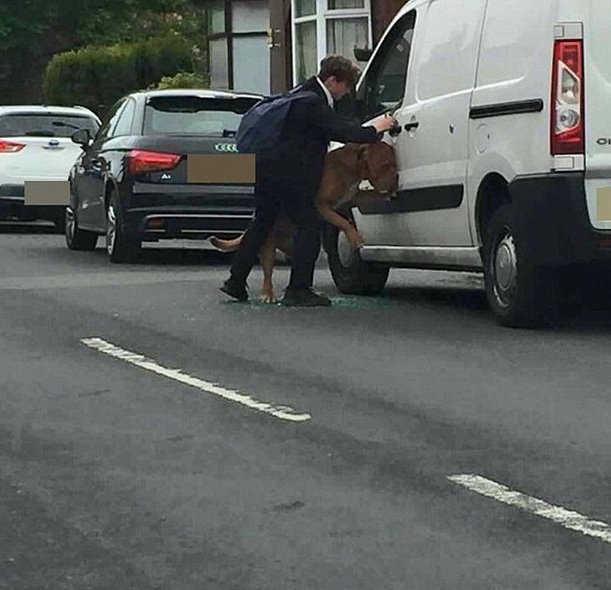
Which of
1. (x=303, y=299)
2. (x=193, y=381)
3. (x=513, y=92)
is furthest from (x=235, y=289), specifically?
(x=193, y=381)

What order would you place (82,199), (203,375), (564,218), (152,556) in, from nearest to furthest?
(152,556) → (203,375) → (564,218) → (82,199)

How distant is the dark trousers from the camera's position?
41.1 ft

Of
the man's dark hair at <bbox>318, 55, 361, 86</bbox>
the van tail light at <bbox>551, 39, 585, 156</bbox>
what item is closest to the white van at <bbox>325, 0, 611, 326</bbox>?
the van tail light at <bbox>551, 39, 585, 156</bbox>

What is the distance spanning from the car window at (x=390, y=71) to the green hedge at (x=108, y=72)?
1128 inches

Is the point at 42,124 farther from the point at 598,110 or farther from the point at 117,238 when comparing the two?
the point at 598,110

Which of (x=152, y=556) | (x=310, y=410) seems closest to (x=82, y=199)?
(x=310, y=410)

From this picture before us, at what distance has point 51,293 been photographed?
45.7 feet

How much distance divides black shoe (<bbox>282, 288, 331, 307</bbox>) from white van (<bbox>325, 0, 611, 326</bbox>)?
0.57 meters

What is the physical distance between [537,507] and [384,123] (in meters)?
6.25

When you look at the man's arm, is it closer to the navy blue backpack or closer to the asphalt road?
the navy blue backpack

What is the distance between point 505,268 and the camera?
1120cm

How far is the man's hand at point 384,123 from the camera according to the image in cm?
1245

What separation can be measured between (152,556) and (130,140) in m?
10.9

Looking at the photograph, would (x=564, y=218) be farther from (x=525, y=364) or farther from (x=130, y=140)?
(x=130, y=140)
